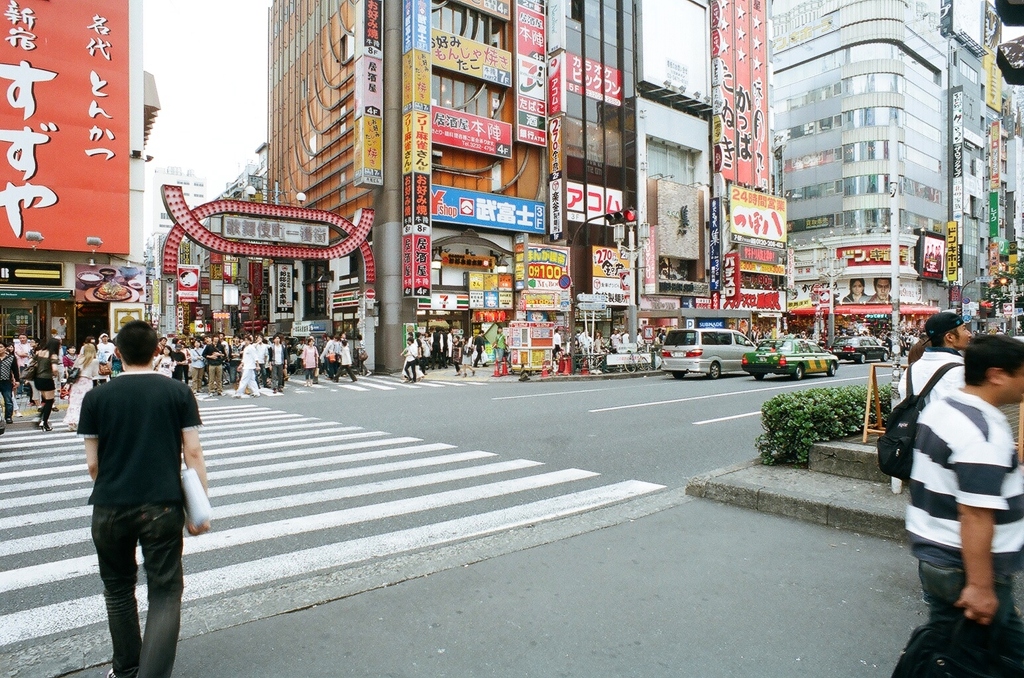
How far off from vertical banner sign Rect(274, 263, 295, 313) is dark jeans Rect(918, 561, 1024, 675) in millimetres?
42349

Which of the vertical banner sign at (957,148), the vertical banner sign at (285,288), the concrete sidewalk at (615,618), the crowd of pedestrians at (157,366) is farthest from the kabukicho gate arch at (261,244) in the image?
the vertical banner sign at (957,148)

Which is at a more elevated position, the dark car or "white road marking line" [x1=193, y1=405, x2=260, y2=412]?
the dark car

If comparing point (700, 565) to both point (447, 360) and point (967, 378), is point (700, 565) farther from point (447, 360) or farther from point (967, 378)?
point (447, 360)

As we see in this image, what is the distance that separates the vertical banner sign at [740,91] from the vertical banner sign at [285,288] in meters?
29.9

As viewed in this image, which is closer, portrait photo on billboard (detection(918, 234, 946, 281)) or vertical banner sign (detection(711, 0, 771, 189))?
vertical banner sign (detection(711, 0, 771, 189))

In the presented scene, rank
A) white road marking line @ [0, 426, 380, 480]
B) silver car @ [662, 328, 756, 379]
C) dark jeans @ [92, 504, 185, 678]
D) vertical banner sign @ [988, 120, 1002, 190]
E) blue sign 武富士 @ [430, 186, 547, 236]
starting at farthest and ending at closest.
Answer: vertical banner sign @ [988, 120, 1002, 190], blue sign 武富士 @ [430, 186, 547, 236], silver car @ [662, 328, 756, 379], white road marking line @ [0, 426, 380, 480], dark jeans @ [92, 504, 185, 678]

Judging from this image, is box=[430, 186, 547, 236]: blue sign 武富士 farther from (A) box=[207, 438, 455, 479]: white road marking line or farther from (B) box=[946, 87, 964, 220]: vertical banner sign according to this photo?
(B) box=[946, 87, 964, 220]: vertical banner sign

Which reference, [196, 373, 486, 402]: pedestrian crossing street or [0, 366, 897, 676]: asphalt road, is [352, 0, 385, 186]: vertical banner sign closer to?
[196, 373, 486, 402]: pedestrian crossing street

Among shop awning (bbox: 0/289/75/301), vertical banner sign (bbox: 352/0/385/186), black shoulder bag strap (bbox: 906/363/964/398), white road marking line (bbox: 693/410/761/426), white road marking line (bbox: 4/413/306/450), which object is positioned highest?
vertical banner sign (bbox: 352/0/385/186)

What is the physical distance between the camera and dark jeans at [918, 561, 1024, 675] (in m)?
2.19

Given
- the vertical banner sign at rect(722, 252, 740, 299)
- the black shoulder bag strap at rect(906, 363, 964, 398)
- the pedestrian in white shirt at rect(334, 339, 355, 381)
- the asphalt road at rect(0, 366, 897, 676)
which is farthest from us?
the vertical banner sign at rect(722, 252, 740, 299)

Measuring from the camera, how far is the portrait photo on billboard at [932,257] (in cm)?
5669

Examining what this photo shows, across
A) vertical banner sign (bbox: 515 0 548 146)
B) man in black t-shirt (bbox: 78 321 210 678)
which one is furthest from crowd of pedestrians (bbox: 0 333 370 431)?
vertical banner sign (bbox: 515 0 548 146)

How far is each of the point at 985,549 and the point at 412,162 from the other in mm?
27158
